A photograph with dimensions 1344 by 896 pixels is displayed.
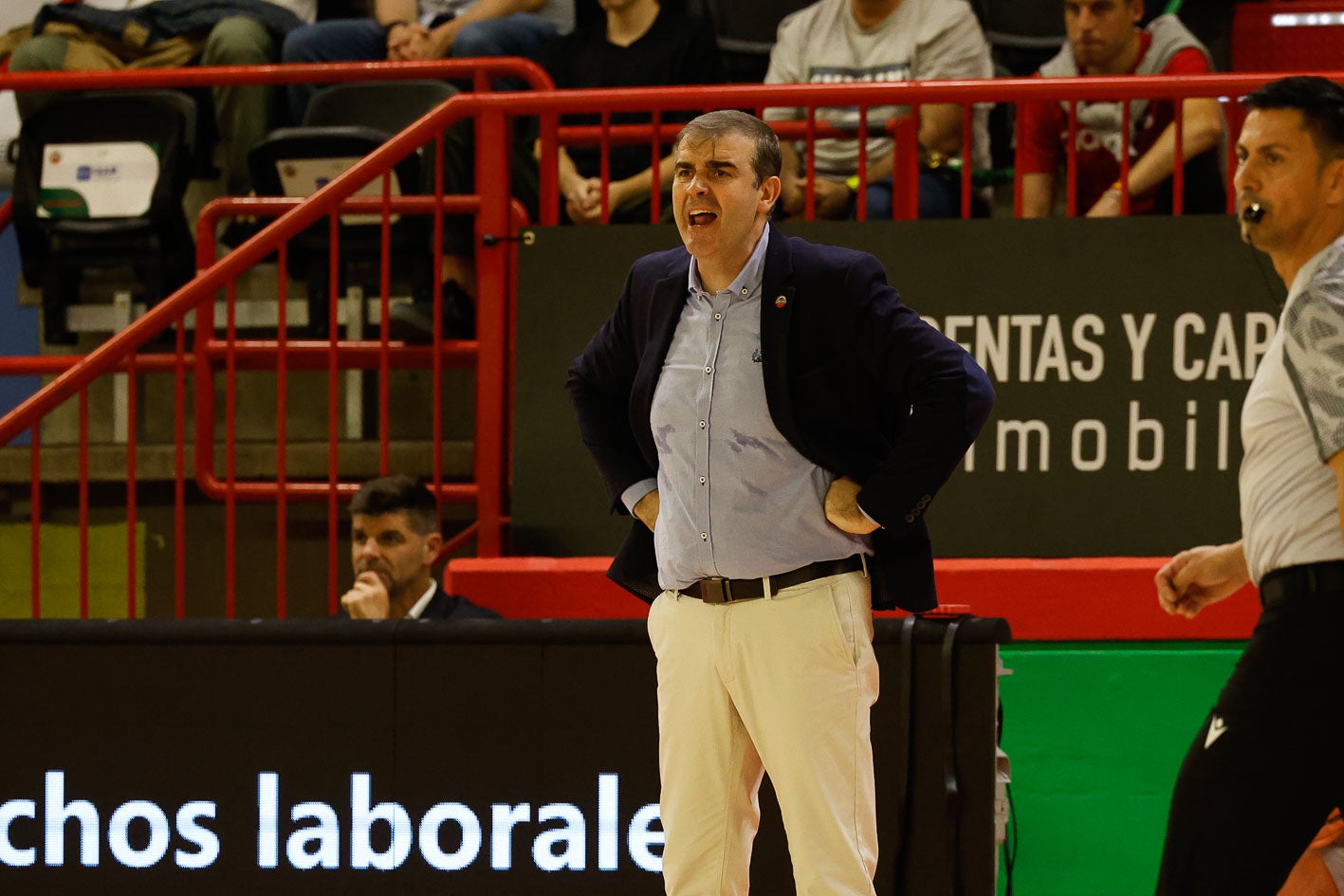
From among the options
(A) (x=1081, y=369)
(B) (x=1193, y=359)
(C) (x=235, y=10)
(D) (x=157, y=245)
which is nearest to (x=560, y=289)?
(A) (x=1081, y=369)

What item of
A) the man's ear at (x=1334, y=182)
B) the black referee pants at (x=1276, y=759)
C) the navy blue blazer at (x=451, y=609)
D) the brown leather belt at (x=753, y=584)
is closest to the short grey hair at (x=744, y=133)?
the brown leather belt at (x=753, y=584)

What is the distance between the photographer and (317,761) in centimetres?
429

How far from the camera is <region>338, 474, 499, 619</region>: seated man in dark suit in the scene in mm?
5094

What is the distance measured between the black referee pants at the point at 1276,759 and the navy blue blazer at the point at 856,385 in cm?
74

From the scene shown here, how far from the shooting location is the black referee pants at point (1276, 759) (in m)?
2.69

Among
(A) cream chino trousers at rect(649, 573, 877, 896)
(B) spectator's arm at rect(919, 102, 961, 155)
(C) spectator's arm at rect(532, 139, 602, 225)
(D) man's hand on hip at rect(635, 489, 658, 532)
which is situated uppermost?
(B) spectator's arm at rect(919, 102, 961, 155)

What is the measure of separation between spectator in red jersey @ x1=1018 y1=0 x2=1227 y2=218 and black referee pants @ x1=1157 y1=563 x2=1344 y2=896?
10.1 ft

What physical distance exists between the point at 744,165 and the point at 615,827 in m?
1.80

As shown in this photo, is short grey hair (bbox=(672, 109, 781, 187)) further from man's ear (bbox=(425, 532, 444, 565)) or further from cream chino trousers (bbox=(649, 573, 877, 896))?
man's ear (bbox=(425, 532, 444, 565))

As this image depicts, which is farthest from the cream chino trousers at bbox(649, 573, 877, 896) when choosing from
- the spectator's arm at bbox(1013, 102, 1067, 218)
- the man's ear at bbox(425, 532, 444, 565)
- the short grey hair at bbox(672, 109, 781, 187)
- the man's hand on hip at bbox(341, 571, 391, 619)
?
the spectator's arm at bbox(1013, 102, 1067, 218)

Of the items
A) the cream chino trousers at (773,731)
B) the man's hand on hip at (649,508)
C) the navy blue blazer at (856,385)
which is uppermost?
the navy blue blazer at (856,385)

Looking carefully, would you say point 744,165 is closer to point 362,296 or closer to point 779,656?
point 779,656

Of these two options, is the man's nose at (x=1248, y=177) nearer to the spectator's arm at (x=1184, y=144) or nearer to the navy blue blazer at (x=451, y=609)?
the navy blue blazer at (x=451, y=609)

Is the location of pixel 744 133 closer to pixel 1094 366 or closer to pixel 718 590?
pixel 718 590
